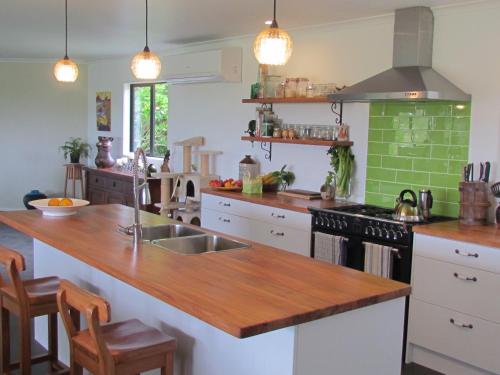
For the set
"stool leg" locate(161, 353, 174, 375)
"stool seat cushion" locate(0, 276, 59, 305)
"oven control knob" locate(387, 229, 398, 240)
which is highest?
"oven control knob" locate(387, 229, 398, 240)

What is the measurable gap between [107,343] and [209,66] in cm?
416

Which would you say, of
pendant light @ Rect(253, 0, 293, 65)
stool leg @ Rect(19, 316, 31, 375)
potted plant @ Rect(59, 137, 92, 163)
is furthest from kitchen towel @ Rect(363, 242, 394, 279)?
potted plant @ Rect(59, 137, 92, 163)

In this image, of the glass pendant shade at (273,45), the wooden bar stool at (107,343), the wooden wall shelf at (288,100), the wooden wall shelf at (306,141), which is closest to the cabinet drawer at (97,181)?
the wooden wall shelf at (288,100)

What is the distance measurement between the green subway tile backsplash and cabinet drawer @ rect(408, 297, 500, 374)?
2.90 ft

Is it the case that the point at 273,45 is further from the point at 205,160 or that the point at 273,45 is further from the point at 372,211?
the point at 205,160

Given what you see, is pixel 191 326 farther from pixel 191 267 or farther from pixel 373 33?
pixel 373 33

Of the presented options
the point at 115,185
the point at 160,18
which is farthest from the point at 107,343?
the point at 115,185

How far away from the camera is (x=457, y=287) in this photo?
3.68 meters

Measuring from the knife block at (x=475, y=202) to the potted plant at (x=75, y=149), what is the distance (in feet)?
21.0

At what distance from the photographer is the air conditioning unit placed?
6.10 m

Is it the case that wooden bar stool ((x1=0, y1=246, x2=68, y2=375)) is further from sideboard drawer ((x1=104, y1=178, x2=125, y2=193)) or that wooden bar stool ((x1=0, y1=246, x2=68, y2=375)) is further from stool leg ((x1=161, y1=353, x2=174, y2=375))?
sideboard drawer ((x1=104, y1=178, x2=125, y2=193))

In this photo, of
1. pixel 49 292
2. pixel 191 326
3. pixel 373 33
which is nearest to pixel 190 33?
pixel 373 33

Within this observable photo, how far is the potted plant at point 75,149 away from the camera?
9008mm

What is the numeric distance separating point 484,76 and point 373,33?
1.06 metres
